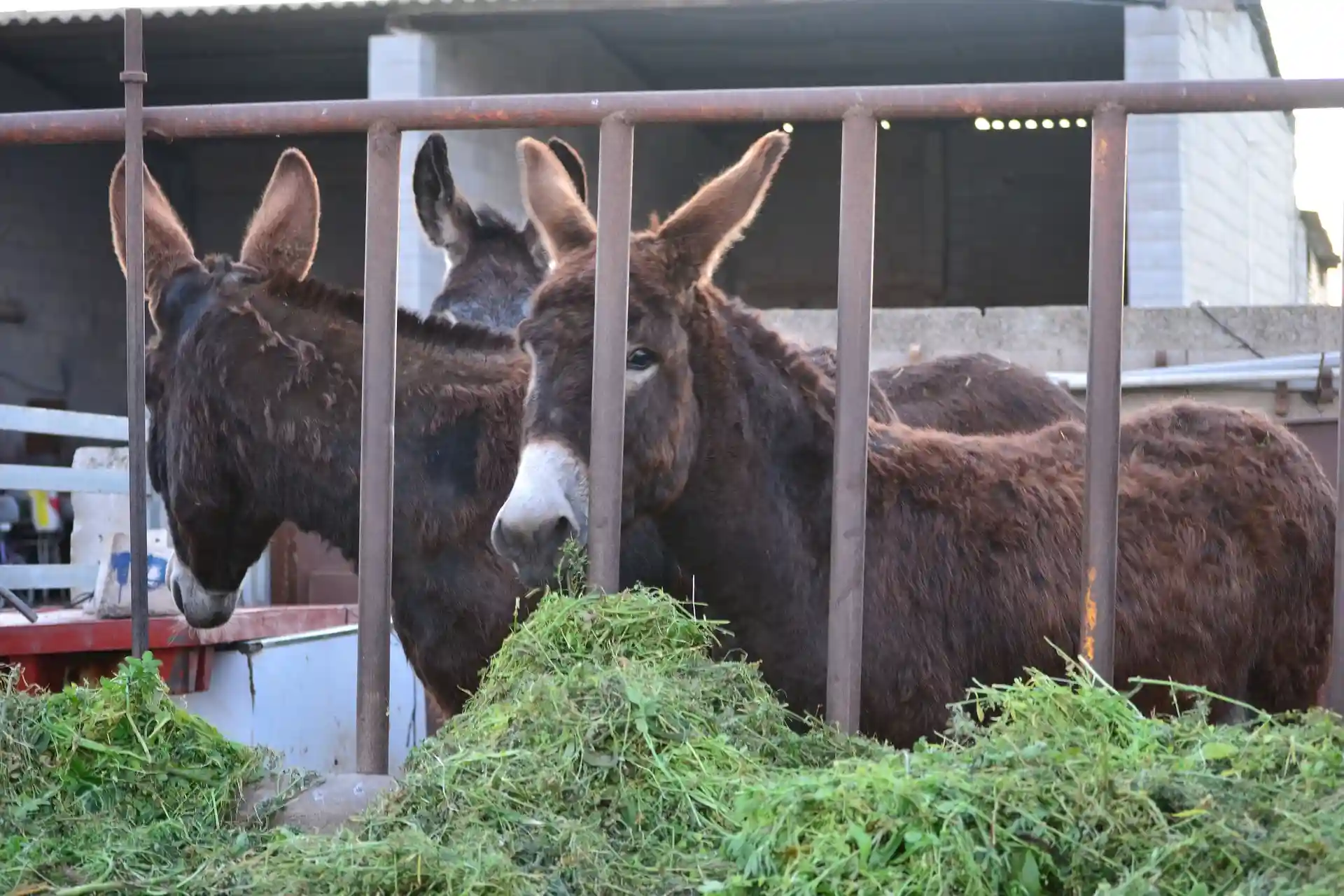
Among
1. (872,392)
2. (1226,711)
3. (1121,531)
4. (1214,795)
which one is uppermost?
(872,392)

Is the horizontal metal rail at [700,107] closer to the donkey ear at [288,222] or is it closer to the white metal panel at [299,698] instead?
the donkey ear at [288,222]

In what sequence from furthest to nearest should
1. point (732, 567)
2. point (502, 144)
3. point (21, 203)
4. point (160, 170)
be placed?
point (160, 170), point (21, 203), point (502, 144), point (732, 567)

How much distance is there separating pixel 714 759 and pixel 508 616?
1.75 metres

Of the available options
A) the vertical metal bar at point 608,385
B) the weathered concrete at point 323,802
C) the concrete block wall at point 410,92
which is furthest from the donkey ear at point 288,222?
the concrete block wall at point 410,92

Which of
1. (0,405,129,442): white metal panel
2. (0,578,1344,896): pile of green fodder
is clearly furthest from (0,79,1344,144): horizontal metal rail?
(0,405,129,442): white metal panel

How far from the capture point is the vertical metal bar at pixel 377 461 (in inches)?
126

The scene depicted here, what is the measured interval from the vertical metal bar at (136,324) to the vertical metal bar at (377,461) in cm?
54

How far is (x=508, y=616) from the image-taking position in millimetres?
4082

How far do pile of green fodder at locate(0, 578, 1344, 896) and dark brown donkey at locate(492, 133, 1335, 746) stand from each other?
635 mm

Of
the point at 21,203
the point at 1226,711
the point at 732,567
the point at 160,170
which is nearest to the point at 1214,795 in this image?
the point at 732,567

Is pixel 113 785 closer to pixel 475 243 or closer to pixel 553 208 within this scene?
pixel 553 208

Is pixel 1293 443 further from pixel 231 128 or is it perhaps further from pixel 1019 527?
pixel 231 128

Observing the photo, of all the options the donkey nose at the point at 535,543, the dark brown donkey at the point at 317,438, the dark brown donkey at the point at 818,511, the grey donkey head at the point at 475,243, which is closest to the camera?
the donkey nose at the point at 535,543

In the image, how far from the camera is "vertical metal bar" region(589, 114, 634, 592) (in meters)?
3.08
